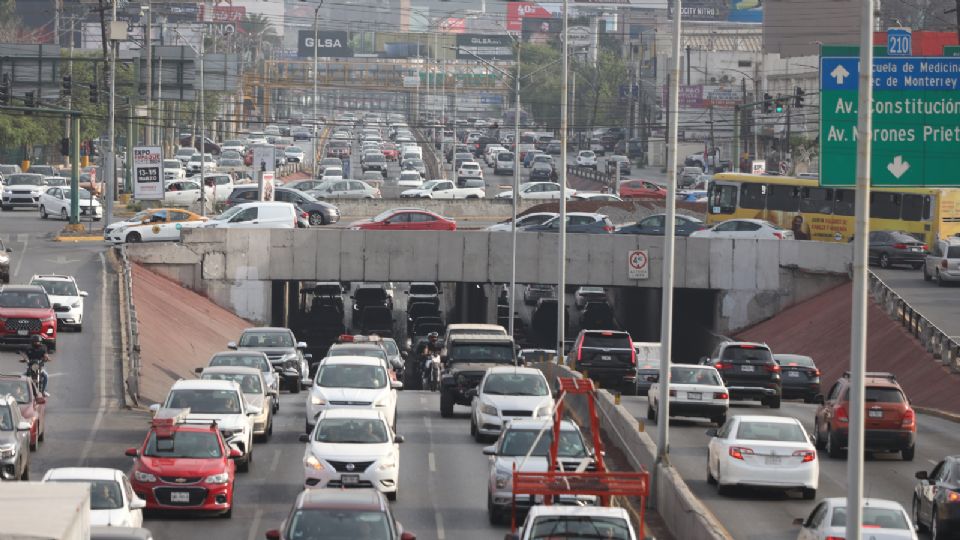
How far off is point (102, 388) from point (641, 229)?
36264 millimetres

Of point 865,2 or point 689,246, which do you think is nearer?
point 865,2

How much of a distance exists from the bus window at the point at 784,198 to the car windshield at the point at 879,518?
52.8 m

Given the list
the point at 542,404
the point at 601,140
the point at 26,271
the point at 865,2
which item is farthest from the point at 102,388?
the point at 601,140

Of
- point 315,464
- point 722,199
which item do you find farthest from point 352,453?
point 722,199

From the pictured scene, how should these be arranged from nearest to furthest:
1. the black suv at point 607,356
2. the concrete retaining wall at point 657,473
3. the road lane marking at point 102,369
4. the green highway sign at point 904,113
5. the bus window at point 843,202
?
the concrete retaining wall at point 657,473
the green highway sign at point 904,113
the road lane marking at point 102,369
the black suv at point 607,356
the bus window at point 843,202

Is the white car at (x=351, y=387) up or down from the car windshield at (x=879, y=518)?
down

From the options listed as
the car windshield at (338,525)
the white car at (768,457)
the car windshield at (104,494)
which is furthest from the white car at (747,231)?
Result: the car windshield at (338,525)

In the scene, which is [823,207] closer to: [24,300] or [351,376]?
[24,300]

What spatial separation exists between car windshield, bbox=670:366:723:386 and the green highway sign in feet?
28.8

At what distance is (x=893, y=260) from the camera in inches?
2611

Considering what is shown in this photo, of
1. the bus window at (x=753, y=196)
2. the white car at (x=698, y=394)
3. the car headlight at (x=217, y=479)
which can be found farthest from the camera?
the bus window at (x=753, y=196)

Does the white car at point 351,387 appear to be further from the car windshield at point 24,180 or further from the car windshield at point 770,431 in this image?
the car windshield at point 24,180

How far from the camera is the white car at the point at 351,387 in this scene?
33531 mm

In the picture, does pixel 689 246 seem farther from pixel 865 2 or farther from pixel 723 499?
pixel 865 2
